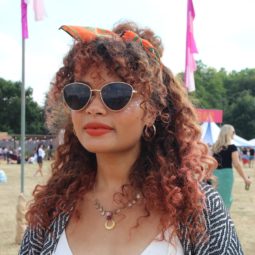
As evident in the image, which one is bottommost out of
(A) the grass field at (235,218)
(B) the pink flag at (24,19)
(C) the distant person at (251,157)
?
(C) the distant person at (251,157)

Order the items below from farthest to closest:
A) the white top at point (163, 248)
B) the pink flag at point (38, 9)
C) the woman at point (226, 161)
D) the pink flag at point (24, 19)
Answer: the pink flag at point (38, 9) → the pink flag at point (24, 19) → the woman at point (226, 161) → the white top at point (163, 248)

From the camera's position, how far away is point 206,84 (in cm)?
7675

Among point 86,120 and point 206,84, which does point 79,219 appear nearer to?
point 86,120

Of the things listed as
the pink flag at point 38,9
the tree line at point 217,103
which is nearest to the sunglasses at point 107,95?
the pink flag at point 38,9

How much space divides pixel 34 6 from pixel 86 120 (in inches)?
264

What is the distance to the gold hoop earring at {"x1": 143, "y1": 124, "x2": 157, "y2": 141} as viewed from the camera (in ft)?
6.04

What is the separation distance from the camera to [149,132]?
1871 millimetres

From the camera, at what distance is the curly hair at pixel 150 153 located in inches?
68.5

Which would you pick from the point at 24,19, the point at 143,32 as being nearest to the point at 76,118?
the point at 143,32

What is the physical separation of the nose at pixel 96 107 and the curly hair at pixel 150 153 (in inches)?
4.3

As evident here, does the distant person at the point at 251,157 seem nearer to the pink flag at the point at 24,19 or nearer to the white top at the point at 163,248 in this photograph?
the pink flag at the point at 24,19

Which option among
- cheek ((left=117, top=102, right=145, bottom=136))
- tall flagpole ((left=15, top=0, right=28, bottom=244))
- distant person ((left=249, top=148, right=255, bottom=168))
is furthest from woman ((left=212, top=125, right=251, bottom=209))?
distant person ((left=249, top=148, right=255, bottom=168))

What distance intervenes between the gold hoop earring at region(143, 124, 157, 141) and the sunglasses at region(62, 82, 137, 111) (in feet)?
0.55

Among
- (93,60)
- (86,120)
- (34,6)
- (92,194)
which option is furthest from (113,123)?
(34,6)
